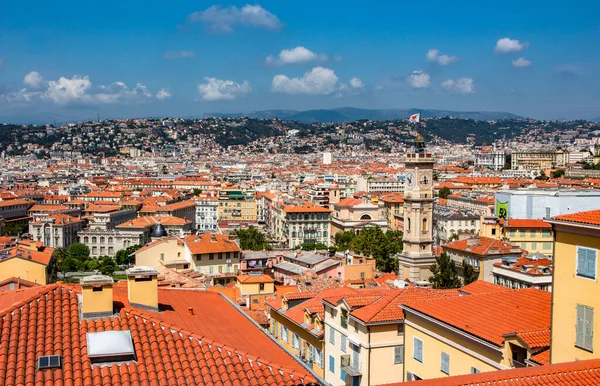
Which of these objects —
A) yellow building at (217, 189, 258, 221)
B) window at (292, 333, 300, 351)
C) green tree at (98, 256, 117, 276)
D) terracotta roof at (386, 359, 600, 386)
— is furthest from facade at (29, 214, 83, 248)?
terracotta roof at (386, 359, 600, 386)

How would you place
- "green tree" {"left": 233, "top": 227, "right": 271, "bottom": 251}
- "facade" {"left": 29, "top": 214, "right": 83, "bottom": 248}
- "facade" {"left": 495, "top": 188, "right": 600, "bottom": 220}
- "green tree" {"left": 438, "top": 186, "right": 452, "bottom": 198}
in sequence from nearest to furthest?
"facade" {"left": 495, "top": 188, "right": 600, "bottom": 220} < "green tree" {"left": 233, "top": 227, "right": 271, "bottom": 251} < "facade" {"left": 29, "top": 214, "right": 83, "bottom": 248} < "green tree" {"left": 438, "top": 186, "right": 452, "bottom": 198}

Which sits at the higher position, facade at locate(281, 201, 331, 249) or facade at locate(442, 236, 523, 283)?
facade at locate(442, 236, 523, 283)

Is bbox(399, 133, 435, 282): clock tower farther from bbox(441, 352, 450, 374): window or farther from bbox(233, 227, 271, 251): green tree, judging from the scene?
bbox(441, 352, 450, 374): window

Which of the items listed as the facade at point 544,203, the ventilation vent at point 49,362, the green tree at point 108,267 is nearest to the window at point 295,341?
the ventilation vent at point 49,362

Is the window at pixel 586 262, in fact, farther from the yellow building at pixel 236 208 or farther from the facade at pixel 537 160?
the facade at pixel 537 160

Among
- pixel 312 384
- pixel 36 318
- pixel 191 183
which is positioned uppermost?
pixel 36 318

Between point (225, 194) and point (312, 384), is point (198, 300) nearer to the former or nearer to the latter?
point (312, 384)

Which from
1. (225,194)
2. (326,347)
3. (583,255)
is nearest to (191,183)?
(225,194)
